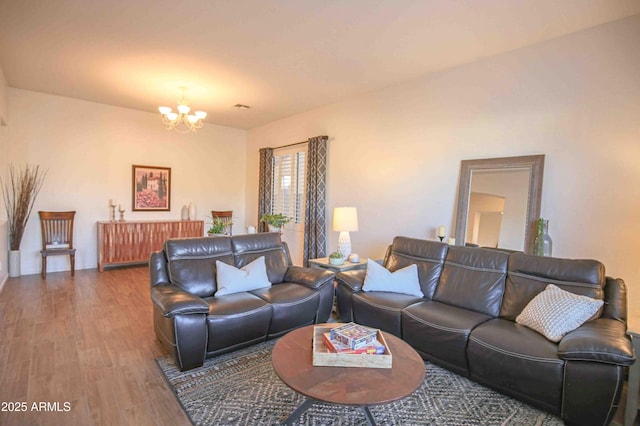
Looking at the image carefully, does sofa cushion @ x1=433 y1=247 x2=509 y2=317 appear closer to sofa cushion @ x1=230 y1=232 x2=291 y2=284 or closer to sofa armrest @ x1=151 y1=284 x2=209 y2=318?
sofa cushion @ x1=230 y1=232 x2=291 y2=284

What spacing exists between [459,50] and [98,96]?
538 centimetres

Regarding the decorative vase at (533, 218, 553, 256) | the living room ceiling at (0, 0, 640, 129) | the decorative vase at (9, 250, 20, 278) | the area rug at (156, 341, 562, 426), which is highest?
the living room ceiling at (0, 0, 640, 129)

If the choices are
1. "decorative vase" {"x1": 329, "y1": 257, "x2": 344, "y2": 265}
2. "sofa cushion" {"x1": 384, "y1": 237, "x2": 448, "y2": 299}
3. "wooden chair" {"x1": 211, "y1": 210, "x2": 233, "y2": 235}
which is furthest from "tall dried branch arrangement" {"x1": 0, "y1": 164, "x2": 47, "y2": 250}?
"sofa cushion" {"x1": 384, "y1": 237, "x2": 448, "y2": 299}

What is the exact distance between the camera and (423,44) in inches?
128

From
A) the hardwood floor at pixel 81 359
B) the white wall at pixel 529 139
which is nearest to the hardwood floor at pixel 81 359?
the hardwood floor at pixel 81 359

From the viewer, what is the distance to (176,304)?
2459 millimetres

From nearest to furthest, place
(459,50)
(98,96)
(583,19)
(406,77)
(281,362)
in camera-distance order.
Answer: (281,362), (583,19), (459,50), (406,77), (98,96)

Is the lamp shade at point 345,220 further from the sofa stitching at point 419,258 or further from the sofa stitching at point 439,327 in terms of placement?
the sofa stitching at point 439,327

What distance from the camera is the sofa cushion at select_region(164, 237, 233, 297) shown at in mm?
3062

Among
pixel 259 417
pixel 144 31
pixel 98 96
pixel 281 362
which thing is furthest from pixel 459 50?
pixel 98 96

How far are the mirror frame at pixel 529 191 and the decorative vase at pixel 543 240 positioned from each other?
9 cm

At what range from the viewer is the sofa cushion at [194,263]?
306cm

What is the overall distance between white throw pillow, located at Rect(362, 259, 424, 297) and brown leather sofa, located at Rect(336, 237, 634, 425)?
7cm

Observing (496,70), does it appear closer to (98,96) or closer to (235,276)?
(235,276)
